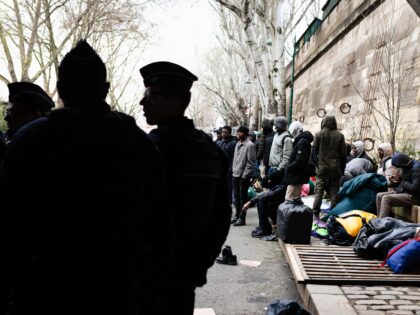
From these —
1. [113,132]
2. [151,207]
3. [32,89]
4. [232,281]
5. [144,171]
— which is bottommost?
[232,281]

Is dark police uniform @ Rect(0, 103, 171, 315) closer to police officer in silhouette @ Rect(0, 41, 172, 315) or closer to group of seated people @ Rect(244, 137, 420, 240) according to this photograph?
police officer in silhouette @ Rect(0, 41, 172, 315)

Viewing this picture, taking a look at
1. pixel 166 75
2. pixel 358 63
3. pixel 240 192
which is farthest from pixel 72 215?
pixel 358 63

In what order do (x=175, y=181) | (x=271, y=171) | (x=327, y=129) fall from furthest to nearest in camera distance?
(x=327, y=129), (x=271, y=171), (x=175, y=181)

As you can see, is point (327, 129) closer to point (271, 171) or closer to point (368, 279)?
point (271, 171)

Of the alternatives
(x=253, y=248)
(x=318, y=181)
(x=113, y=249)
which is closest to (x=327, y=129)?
(x=318, y=181)

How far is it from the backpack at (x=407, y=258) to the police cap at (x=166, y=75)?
3742 mm

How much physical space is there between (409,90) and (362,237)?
615 cm

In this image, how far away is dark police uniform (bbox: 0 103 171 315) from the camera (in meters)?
1.71

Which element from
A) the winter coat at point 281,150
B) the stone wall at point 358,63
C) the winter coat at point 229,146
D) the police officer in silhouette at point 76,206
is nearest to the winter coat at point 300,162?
the winter coat at point 281,150

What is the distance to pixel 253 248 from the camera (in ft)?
22.9

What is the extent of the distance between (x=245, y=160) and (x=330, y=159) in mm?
1600

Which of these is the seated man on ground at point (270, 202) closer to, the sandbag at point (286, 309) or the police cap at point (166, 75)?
the sandbag at point (286, 309)

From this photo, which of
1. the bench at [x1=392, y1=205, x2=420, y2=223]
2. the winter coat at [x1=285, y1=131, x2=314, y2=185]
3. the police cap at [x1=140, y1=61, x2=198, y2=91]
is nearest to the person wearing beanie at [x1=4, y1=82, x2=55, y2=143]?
the police cap at [x1=140, y1=61, x2=198, y2=91]

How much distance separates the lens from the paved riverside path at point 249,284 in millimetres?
4631
